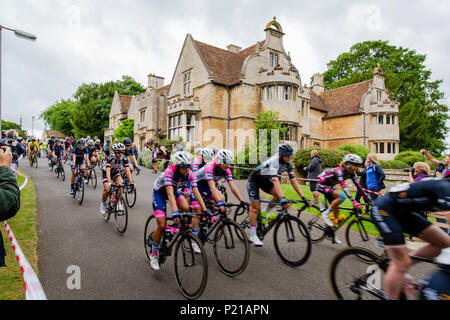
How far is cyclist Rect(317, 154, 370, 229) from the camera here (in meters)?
5.96

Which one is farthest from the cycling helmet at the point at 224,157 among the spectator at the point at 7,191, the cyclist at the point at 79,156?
the cyclist at the point at 79,156

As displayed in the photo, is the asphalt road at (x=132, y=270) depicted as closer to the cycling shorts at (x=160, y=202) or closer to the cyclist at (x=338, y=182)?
the cyclist at (x=338, y=182)

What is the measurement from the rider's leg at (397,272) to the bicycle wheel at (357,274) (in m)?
0.22

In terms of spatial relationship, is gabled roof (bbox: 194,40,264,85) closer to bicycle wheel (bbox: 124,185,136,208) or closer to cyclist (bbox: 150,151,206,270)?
bicycle wheel (bbox: 124,185,136,208)

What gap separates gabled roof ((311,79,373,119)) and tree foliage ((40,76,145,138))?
39.9m

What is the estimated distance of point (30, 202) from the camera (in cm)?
931

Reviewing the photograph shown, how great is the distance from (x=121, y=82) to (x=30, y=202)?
55436 mm

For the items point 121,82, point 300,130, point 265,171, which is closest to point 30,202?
point 265,171

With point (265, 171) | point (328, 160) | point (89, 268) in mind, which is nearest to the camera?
point (89, 268)

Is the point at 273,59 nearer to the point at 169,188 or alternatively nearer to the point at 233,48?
the point at 233,48

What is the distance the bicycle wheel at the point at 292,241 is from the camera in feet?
16.0

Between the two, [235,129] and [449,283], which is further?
[235,129]
